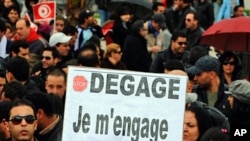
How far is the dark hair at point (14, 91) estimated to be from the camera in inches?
456

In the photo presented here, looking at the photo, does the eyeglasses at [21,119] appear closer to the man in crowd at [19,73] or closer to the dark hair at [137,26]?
the man in crowd at [19,73]

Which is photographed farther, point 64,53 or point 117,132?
point 64,53

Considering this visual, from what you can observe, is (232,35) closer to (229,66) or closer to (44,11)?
(229,66)

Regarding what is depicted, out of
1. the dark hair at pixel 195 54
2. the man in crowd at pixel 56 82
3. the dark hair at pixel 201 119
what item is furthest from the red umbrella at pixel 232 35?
the dark hair at pixel 201 119

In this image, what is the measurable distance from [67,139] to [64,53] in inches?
316

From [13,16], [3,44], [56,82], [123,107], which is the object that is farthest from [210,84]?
[13,16]

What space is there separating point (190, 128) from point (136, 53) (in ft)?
26.2

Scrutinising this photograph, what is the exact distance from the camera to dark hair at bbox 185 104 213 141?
1009 cm

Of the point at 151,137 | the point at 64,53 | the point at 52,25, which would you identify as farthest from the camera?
the point at 52,25

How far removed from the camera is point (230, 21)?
15.4 m

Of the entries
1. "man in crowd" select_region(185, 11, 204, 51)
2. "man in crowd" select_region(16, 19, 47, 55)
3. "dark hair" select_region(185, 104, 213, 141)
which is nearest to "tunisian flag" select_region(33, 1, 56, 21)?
"man in crowd" select_region(16, 19, 47, 55)

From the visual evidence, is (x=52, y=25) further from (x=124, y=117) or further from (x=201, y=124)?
(x=124, y=117)

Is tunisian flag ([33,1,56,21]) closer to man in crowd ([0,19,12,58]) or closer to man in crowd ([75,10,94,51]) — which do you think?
man in crowd ([75,10,94,51])

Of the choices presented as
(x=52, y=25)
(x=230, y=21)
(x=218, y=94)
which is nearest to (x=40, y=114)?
(x=218, y=94)
